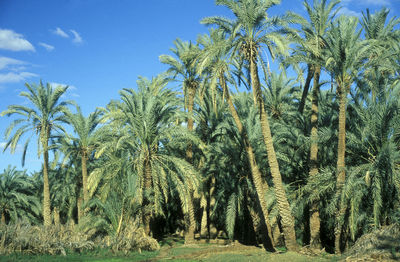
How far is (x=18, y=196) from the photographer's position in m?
31.0

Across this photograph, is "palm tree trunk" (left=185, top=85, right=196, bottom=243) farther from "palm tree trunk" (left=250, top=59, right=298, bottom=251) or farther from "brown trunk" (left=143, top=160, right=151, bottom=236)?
"palm tree trunk" (left=250, top=59, right=298, bottom=251)

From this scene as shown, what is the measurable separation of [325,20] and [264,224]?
434 inches

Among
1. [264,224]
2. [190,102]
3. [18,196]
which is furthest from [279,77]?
[18,196]

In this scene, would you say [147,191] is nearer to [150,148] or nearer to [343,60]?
[150,148]

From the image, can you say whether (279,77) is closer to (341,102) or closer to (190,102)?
(190,102)

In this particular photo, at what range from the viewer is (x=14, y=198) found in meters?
32.4

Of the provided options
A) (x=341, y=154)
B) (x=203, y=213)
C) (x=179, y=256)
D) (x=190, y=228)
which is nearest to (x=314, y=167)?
(x=341, y=154)

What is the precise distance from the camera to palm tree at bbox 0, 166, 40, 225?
3167cm

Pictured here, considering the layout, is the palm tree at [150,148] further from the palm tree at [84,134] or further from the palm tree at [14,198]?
the palm tree at [14,198]

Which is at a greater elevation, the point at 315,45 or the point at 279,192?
the point at 315,45

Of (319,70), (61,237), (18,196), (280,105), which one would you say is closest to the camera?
(61,237)

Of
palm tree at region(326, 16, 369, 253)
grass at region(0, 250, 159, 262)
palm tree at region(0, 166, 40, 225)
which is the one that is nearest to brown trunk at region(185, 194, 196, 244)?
grass at region(0, 250, 159, 262)

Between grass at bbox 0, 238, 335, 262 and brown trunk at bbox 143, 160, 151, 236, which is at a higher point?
brown trunk at bbox 143, 160, 151, 236

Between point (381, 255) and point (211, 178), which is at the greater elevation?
point (211, 178)
